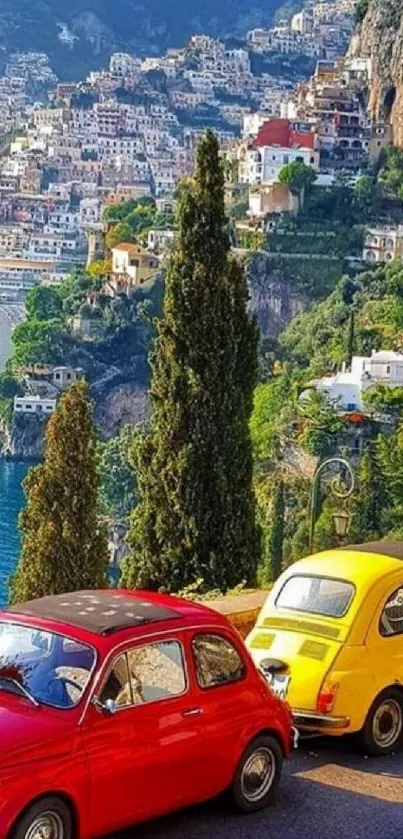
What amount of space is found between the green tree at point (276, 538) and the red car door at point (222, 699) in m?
14.4

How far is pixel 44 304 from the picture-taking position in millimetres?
72875

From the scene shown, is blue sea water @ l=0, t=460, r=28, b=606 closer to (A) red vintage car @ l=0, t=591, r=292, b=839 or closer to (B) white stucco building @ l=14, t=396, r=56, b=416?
(B) white stucco building @ l=14, t=396, r=56, b=416

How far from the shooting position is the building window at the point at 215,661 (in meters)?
4.91

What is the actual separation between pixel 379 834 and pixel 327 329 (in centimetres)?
5083

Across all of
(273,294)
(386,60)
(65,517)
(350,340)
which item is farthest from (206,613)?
(386,60)

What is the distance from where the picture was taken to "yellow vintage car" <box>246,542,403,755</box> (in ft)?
18.7

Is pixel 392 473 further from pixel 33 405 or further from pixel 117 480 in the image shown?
pixel 33 405

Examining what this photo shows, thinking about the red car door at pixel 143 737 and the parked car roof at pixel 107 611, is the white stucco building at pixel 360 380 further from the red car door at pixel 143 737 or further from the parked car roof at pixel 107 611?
the red car door at pixel 143 737

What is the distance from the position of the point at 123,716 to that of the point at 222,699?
0.50m

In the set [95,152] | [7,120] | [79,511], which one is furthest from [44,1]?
[79,511]

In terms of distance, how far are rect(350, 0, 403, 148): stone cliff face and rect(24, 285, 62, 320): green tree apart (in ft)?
60.5

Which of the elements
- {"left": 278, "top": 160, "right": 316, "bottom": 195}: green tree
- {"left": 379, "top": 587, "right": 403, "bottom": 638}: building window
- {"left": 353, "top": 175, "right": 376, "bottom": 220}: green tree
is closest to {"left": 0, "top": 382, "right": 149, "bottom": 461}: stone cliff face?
{"left": 278, "top": 160, "right": 316, "bottom": 195}: green tree

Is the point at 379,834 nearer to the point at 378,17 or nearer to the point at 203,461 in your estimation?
the point at 203,461

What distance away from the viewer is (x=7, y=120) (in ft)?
449
